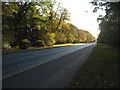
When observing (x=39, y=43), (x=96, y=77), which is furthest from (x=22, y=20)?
(x=96, y=77)

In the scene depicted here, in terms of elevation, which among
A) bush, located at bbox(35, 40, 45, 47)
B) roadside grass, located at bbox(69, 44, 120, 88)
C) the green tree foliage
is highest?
the green tree foliage

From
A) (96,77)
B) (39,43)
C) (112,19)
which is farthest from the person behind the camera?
(39,43)

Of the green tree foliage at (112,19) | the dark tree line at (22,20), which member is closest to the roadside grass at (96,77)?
the green tree foliage at (112,19)

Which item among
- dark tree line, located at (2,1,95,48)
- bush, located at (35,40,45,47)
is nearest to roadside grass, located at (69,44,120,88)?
dark tree line, located at (2,1,95,48)

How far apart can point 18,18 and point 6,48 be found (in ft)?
30.8

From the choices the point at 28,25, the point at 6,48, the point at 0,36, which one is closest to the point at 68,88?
the point at 6,48

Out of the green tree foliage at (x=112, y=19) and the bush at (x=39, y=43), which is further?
the bush at (x=39, y=43)

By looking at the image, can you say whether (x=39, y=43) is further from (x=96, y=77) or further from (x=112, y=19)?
(x=96, y=77)

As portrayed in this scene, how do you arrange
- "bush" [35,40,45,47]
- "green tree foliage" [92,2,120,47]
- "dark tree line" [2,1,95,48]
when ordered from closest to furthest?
"green tree foliage" [92,2,120,47] → "dark tree line" [2,1,95,48] → "bush" [35,40,45,47]

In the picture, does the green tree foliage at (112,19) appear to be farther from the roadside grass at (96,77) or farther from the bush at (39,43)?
the bush at (39,43)

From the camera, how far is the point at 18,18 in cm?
2681

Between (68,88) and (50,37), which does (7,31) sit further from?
(68,88)

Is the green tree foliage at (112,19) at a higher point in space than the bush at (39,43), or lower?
higher

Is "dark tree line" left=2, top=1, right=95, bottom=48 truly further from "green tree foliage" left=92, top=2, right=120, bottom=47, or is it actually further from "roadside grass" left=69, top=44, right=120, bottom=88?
"roadside grass" left=69, top=44, right=120, bottom=88
